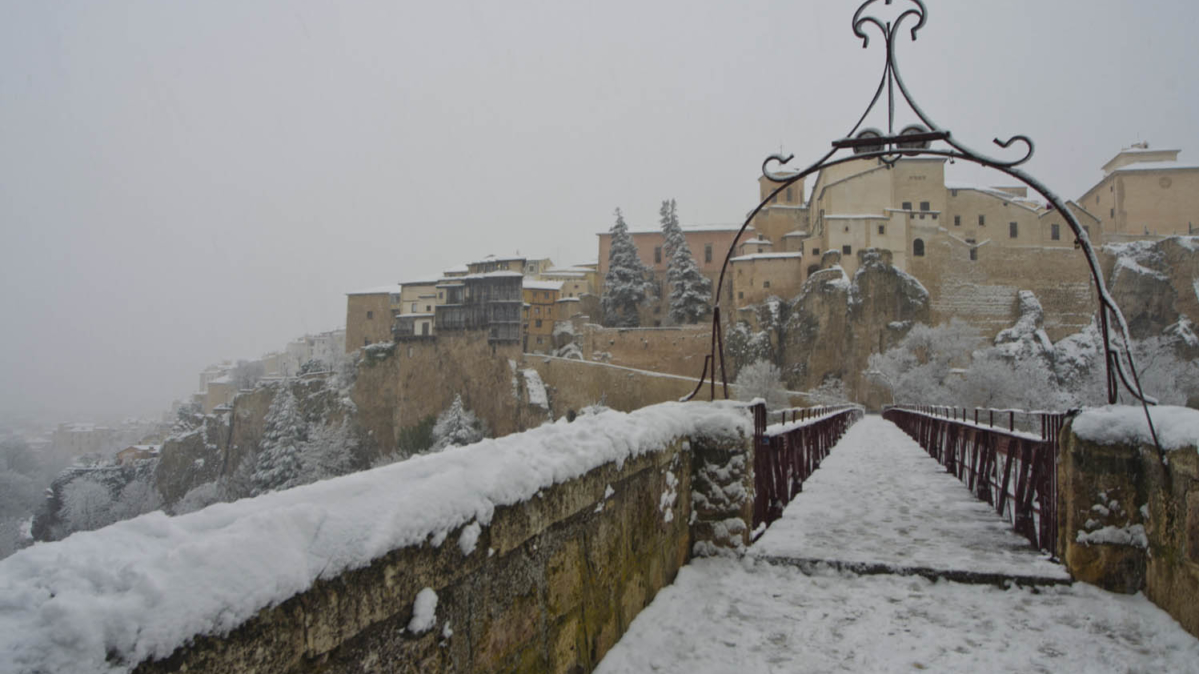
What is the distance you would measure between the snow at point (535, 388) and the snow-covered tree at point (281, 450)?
48.6ft

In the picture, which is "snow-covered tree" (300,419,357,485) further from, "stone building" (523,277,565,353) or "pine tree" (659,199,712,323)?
"pine tree" (659,199,712,323)

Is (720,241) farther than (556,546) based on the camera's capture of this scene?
Yes

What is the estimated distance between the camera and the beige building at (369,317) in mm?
62250

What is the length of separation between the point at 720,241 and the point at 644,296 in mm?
11407

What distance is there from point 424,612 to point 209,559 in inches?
23.6

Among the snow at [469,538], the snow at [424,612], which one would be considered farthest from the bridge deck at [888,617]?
the snow at [424,612]

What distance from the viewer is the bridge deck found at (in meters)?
3.12

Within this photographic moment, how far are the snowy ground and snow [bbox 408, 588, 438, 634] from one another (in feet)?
10.9

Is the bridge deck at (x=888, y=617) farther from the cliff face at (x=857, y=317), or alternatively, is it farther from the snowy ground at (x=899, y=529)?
the cliff face at (x=857, y=317)

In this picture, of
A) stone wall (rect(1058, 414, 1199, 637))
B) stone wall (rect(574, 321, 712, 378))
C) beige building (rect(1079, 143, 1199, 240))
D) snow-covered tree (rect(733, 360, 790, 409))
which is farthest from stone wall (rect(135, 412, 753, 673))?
beige building (rect(1079, 143, 1199, 240))

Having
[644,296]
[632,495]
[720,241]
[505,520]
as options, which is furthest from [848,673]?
[720,241]

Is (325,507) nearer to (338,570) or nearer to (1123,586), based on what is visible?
(338,570)

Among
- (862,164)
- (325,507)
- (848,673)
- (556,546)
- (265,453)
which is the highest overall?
(862,164)

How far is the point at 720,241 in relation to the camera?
6425 centimetres
